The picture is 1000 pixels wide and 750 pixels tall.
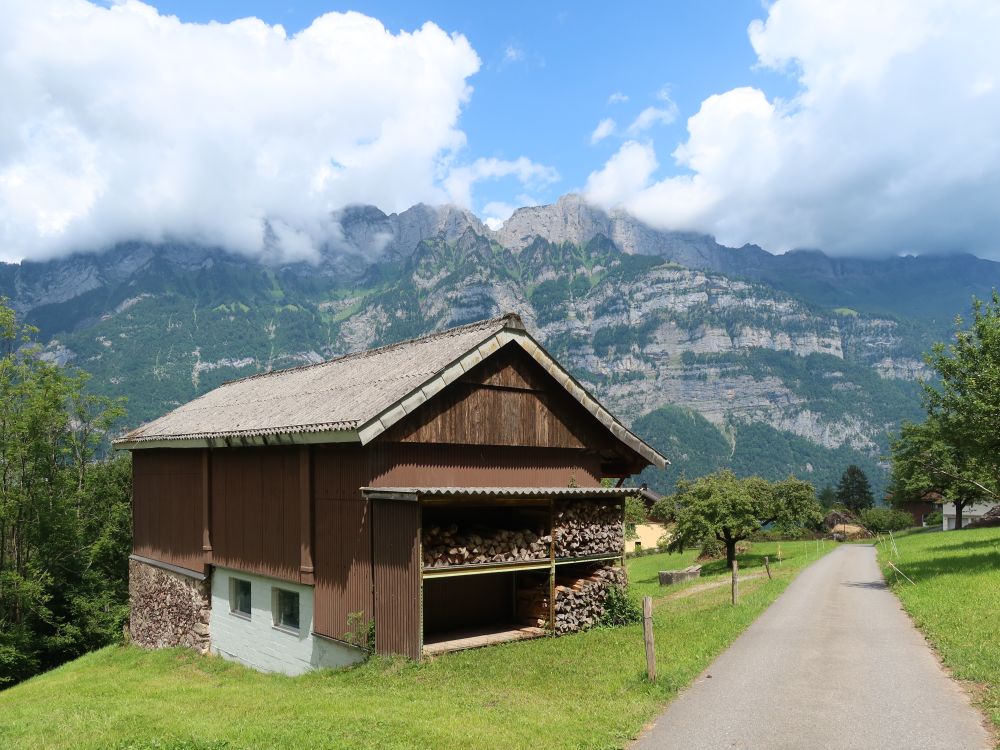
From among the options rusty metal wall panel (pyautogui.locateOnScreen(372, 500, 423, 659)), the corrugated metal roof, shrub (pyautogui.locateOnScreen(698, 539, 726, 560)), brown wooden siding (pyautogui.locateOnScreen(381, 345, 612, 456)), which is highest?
brown wooden siding (pyautogui.locateOnScreen(381, 345, 612, 456))

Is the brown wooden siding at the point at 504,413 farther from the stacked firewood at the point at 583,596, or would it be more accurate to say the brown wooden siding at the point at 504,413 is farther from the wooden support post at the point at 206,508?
the wooden support post at the point at 206,508

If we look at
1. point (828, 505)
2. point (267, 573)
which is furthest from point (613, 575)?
point (828, 505)

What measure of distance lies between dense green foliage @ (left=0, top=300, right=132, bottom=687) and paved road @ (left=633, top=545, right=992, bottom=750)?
31.9 meters

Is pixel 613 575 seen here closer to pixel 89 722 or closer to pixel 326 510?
pixel 326 510

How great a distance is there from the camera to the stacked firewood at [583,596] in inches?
722

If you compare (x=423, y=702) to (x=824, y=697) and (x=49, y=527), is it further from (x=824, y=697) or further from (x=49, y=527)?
(x=49, y=527)

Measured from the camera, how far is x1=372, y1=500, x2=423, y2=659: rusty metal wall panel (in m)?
15.3

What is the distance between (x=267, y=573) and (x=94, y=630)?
2210 centimetres

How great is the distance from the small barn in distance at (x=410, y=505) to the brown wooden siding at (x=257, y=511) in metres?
0.06

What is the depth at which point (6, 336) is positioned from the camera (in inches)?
1593

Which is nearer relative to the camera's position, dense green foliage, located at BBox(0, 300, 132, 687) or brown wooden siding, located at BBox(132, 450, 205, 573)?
brown wooden siding, located at BBox(132, 450, 205, 573)

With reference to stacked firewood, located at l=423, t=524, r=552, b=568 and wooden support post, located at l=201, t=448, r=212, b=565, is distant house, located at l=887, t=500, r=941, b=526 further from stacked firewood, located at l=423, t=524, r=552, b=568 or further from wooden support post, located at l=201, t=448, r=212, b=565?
wooden support post, located at l=201, t=448, r=212, b=565

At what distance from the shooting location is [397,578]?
51.3 ft

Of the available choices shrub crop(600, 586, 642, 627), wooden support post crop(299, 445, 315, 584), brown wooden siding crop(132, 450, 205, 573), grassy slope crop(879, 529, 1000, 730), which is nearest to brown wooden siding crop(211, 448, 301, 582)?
wooden support post crop(299, 445, 315, 584)
